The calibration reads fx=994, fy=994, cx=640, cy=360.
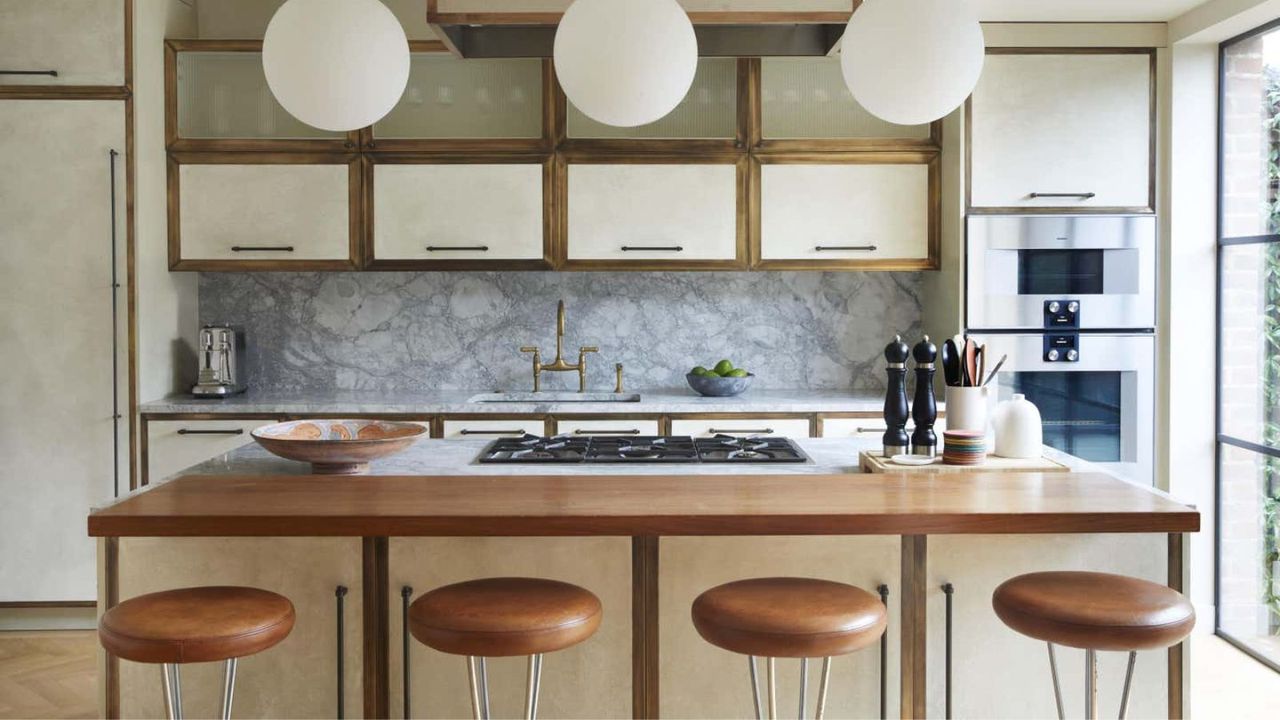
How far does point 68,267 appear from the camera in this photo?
12.7 feet

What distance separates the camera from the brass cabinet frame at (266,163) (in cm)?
415

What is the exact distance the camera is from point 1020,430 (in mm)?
2539

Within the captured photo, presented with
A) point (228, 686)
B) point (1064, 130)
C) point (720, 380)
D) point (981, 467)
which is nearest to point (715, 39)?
point (981, 467)

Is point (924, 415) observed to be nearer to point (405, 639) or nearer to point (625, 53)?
point (625, 53)


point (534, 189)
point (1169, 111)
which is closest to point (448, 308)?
point (534, 189)

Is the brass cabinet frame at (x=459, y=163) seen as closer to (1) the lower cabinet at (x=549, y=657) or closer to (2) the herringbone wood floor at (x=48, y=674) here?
(2) the herringbone wood floor at (x=48, y=674)

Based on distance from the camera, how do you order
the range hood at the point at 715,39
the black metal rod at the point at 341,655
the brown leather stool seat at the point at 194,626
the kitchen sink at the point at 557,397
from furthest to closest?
1. the kitchen sink at the point at 557,397
2. the range hood at the point at 715,39
3. the black metal rod at the point at 341,655
4. the brown leather stool seat at the point at 194,626

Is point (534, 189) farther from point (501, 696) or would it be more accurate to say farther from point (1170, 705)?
point (1170, 705)

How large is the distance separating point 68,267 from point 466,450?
82.5 inches

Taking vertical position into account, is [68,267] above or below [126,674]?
above

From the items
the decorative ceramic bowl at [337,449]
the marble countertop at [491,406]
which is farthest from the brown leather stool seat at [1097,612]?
the marble countertop at [491,406]

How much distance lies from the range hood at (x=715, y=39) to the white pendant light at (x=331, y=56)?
32 cm

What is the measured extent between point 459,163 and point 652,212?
33.0 inches

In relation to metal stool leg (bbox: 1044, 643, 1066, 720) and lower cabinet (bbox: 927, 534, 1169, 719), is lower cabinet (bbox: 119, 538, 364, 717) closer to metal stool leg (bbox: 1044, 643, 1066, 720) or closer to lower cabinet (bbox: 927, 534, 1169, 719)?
lower cabinet (bbox: 927, 534, 1169, 719)
